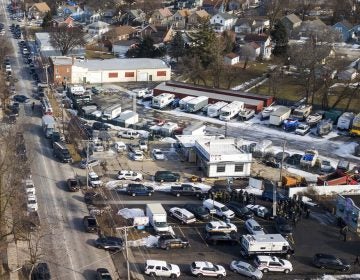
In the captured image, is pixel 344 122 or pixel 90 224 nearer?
pixel 90 224

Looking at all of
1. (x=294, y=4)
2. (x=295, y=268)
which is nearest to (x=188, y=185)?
(x=295, y=268)

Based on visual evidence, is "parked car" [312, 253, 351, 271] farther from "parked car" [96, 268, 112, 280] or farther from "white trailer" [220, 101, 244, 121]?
"white trailer" [220, 101, 244, 121]

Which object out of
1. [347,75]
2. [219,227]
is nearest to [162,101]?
[347,75]

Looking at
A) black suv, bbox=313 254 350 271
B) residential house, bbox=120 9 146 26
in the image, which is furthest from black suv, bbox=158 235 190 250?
residential house, bbox=120 9 146 26

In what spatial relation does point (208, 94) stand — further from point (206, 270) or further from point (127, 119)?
point (206, 270)

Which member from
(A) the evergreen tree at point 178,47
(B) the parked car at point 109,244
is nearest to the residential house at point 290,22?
(A) the evergreen tree at point 178,47
